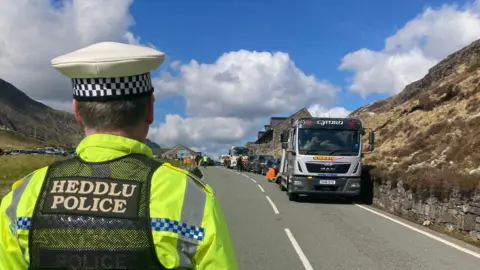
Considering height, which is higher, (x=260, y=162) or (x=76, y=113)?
(x=260, y=162)

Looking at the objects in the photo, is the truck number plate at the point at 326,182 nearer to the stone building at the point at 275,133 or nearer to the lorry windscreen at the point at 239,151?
the lorry windscreen at the point at 239,151

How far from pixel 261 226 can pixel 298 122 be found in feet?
24.0

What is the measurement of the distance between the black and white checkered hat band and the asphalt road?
20.1 ft

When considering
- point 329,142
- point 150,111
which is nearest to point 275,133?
point 329,142

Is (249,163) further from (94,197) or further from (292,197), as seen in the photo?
(94,197)

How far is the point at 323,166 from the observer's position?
17.7 metres

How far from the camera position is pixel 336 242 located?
9.81m

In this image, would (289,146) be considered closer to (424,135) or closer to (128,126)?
(424,135)

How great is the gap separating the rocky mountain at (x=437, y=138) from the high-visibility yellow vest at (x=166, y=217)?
34.0 feet

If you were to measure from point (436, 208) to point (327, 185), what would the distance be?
18.2ft

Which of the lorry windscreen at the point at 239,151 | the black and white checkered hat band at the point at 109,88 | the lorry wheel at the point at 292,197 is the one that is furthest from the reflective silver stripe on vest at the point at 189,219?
the lorry windscreen at the point at 239,151

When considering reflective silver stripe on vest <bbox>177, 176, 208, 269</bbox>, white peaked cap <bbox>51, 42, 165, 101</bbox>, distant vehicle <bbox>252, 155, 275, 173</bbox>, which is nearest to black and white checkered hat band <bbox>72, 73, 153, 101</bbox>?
white peaked cap <bbox>51, 42, 165, 101</bbox>

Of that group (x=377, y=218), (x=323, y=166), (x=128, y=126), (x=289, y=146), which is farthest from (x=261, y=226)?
(x=128, y=126)

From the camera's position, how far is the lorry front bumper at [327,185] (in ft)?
57.4
